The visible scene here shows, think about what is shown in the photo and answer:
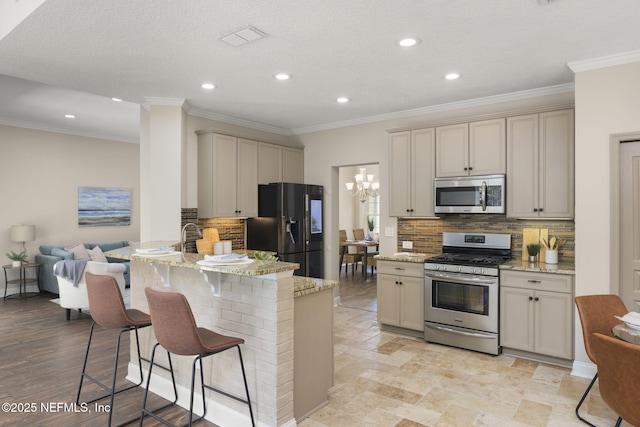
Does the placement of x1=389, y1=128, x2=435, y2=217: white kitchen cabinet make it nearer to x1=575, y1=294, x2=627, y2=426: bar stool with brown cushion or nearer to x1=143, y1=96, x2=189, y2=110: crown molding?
x1=575, y1=294, x2=627, y2=426: bar stool with brown cushion

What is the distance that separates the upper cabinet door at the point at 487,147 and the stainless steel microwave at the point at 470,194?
0.35ft

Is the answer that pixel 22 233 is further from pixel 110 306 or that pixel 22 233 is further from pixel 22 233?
pixel 110 306

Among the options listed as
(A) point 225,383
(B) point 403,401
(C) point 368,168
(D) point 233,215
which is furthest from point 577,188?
(C) point 368,168

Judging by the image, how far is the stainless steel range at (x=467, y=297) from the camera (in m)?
4.02

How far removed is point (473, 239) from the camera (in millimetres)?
4758

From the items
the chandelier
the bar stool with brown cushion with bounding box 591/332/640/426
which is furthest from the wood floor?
the chandelier

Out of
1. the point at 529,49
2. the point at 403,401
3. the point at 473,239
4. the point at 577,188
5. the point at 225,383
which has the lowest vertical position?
the point at 403,401

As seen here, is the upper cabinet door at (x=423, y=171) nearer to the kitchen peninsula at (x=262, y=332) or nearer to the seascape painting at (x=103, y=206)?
the kitchen peninsula at (x=262, y=332)

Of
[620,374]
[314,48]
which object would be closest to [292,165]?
[314,48]

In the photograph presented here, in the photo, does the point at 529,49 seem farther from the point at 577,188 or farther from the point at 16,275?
the point at 16,275

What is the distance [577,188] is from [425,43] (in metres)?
1.86

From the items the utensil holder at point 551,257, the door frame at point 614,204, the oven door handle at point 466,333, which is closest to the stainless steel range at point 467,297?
the oven door handle at point 466,333

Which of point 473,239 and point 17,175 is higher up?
point 17,175

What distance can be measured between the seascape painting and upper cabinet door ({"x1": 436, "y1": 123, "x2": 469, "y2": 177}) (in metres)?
6.57
